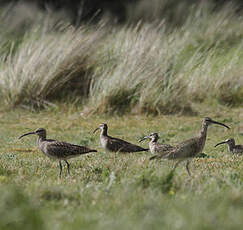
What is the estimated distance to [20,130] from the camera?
37.1 ft

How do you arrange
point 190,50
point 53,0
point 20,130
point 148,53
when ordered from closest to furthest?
point 20,130 < point 148,53 < point 190,50 < point 53,0

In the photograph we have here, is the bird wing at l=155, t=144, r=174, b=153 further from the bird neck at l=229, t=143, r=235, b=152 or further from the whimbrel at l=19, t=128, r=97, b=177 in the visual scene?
the bird neck at l=229, t=143, r=235, b=152

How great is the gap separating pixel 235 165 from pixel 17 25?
40.2ft

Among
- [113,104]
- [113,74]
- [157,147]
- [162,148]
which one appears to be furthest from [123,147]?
[113,74]

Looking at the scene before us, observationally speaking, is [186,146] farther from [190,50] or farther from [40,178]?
[190,50]

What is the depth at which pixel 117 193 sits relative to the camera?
16.2ft

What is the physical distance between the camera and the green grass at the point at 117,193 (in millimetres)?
3934

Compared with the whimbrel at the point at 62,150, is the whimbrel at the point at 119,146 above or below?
below

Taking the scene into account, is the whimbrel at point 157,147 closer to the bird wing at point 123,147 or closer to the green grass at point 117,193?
the bird wing at point 123,147

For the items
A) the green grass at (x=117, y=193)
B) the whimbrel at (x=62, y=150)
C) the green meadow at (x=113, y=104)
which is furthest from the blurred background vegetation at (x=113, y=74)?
the whimbrel at (x=62, y=150)

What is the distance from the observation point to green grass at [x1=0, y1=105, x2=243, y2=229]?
12.9 ft

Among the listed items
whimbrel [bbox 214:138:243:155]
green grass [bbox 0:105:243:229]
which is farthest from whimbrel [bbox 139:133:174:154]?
whimbrel [bbox 214:138:243:155]

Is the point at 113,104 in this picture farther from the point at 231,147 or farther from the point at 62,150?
the point at 62,150

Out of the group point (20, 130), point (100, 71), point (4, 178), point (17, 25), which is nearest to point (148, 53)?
point (100, 71)
